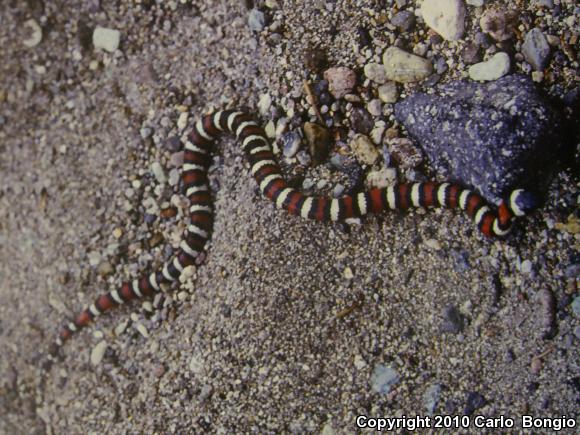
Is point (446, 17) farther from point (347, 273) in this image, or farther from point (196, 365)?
point (196, 365)

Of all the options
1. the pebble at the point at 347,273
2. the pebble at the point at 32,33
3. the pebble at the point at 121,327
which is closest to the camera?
the pebble at the point at 347,273

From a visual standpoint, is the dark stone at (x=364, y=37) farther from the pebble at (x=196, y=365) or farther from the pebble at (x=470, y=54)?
the pebble at (x=196, y=365)

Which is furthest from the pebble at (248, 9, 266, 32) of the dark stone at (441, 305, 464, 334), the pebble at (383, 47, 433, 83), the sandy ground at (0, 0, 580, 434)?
the dark stone at (441, 305, 464, 334)

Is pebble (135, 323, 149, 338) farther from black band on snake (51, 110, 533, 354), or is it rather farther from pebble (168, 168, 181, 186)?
pebble (168, 168, 181, 186)

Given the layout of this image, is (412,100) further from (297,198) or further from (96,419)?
(96,419)

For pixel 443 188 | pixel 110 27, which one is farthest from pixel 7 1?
pixel 443 188

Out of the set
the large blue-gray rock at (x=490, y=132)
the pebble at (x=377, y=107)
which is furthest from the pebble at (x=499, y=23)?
the pebble at (x=377, y=107)
